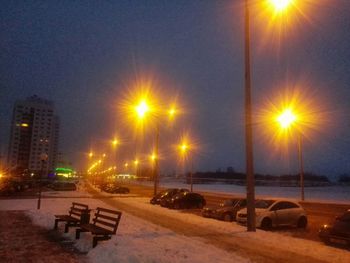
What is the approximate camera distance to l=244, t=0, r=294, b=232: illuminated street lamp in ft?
43.6

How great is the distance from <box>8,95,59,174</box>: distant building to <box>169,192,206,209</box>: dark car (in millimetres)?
121837

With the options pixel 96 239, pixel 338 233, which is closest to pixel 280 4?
pixel 338 233

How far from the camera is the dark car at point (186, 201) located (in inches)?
982

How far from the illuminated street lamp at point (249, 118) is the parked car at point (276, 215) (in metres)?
2.42

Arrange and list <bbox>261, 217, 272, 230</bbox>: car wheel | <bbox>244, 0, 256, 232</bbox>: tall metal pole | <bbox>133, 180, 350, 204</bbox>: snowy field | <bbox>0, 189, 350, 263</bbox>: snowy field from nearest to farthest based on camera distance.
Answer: <bbox>0, 189, 350, 263</bbox>: snowy field
<bbox>244, 0, 256, 232</bbox>: tall metal pole
<bbox>261, 217, 272, 230</bbox>: car wheel
<bbox>133, 180, 350, 204</bbox>: snowy field

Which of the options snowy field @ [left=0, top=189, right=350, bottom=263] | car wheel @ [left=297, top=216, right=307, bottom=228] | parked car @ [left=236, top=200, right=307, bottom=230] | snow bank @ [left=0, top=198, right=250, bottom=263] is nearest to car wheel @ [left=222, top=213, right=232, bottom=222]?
parked car @ [left=236, top=200, right=307, bottom=230]

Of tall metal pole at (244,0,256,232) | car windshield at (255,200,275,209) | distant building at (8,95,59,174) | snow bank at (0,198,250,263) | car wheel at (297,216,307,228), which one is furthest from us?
distant building at (8,95,59,174)

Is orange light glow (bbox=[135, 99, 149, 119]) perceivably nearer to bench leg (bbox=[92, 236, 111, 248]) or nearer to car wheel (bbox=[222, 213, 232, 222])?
car wheel (bbox=[222, 213, 232, 222])

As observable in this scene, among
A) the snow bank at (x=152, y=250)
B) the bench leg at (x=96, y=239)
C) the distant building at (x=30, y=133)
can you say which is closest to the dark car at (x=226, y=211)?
the snow bank at (x=152, y=250)

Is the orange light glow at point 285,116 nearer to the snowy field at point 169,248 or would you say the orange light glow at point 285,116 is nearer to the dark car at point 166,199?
the dark car at point 166,199

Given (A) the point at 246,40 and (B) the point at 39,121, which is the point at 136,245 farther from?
(B) the point at 39,121

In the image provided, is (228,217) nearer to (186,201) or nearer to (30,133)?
(186,201)

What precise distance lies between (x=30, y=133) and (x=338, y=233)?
151 metres

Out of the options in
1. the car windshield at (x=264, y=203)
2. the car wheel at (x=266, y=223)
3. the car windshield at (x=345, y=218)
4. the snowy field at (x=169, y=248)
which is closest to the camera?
the snowy field at (x=169, y=248)
